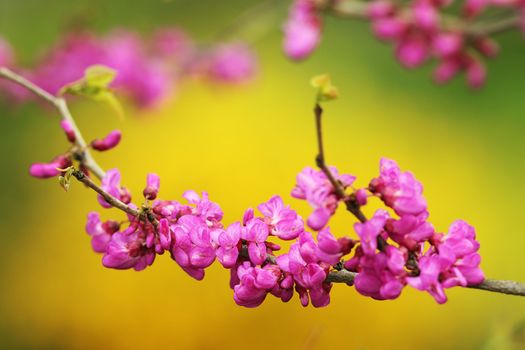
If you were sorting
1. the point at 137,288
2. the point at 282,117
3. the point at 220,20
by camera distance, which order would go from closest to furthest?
the point at 137,288
the point at 282,117
the point at 220,20

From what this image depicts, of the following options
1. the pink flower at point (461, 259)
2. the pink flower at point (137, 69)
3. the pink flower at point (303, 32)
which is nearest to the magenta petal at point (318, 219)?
the pink flower at point (461, 259)

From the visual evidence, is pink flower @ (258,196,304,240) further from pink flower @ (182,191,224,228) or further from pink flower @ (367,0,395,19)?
pink flower @ (367,0,395,19)

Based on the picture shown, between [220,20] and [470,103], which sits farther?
[220,20]

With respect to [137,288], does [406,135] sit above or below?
above

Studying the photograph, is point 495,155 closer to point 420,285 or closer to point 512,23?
point 512,23

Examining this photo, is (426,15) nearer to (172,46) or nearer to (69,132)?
(69,132)

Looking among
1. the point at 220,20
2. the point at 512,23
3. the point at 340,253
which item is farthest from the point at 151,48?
the point at 220,20

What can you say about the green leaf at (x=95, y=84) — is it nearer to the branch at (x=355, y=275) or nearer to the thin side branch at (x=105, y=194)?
the thin side branch at (x=105, y=194)

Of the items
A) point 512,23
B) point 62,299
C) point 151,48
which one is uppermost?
point 151,48
